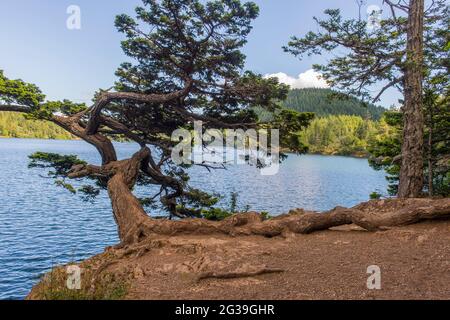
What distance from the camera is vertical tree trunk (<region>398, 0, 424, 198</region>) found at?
985cm

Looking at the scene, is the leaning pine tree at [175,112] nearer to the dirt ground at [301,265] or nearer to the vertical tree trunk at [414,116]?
the dirt ground at [301,265]

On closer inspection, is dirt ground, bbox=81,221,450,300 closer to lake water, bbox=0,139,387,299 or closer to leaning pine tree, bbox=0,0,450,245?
leaning pine tree, bbox=0,0,450,245

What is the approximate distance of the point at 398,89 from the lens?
10391 millimetres

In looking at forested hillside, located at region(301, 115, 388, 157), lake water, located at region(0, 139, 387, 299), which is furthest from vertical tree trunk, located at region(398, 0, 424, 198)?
forested hillside, located at region(301, 115, 388, 157)

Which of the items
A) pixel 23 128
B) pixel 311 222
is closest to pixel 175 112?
pixel 311 222

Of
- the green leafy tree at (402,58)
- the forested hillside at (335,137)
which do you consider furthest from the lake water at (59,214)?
the forested hillside at (335,137)

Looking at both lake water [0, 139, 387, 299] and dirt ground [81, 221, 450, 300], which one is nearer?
dirt ground [81, 221, 450, 300]

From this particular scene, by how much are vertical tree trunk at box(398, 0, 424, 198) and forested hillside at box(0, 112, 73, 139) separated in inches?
6081

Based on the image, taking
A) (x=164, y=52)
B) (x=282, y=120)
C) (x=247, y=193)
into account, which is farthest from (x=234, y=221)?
(x=247, y=193)

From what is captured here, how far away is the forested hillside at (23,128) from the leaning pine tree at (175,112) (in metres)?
148

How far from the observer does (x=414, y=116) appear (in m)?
9.95
